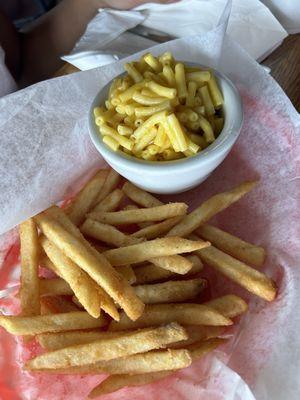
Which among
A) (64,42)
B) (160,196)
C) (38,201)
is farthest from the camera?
(64,42)

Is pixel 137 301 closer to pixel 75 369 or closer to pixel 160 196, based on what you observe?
pixel 75 369

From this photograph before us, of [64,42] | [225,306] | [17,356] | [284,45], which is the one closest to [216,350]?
[225,306]

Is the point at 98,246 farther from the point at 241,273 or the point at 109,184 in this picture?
the point at 241,273

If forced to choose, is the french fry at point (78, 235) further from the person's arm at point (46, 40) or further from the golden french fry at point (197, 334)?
the person's arm at point (46, 40)

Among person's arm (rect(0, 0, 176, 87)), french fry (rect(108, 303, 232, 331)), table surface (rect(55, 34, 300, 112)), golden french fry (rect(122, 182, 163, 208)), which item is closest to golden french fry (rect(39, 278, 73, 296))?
french fry (rect(108, 303, 232, 331))

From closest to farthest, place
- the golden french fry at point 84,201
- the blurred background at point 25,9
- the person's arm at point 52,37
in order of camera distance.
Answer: the golden french fry at point 84,201
the person's arm at point 52,37
the blurred background at point 25,9

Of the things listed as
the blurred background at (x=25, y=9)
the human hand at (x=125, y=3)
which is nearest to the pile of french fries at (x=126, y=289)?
the human hand at (x=125, y=3)

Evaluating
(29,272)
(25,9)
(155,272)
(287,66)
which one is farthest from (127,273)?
(25,9)

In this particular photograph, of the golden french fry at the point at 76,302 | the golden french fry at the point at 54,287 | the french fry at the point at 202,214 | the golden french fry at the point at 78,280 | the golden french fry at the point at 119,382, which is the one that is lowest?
the golden french fry at the point at 119,382
